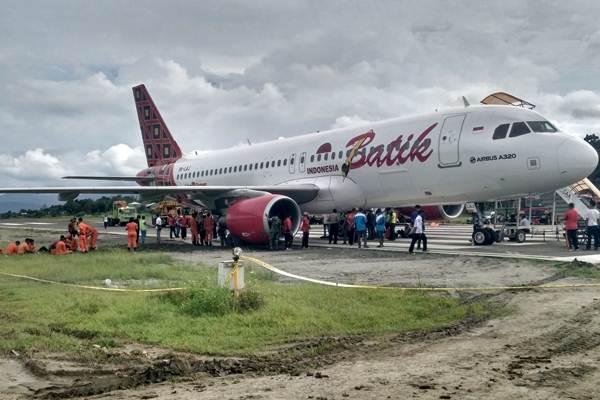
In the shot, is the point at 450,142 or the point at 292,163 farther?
the point at 292,163

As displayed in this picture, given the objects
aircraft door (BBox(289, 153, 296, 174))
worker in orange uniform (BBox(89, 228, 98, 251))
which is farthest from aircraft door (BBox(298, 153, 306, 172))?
worker in orange uniform (BBox(89, 228, 98, 251))

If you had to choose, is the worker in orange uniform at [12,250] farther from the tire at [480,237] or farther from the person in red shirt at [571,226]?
the person in red shirt at [571,226]

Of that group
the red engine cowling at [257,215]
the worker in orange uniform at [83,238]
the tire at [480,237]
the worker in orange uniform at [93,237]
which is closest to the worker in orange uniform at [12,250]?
the worker in orange uniform at [83,238]

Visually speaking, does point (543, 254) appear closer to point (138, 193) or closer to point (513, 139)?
point (513, 139)

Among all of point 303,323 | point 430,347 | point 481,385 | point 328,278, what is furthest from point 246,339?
point 328,278

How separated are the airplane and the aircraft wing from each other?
0.12 feet

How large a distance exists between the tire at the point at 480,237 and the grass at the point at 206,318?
10.6m

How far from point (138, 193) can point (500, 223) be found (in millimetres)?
12735

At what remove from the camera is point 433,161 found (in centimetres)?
1847

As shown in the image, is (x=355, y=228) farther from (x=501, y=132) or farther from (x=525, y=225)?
(x=525, y=225)

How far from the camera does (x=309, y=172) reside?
23.0m

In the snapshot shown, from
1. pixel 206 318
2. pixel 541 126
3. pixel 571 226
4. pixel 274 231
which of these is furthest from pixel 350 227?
pixel 206 318

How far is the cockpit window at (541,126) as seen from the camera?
666 inches

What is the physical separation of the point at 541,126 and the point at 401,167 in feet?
14.6
